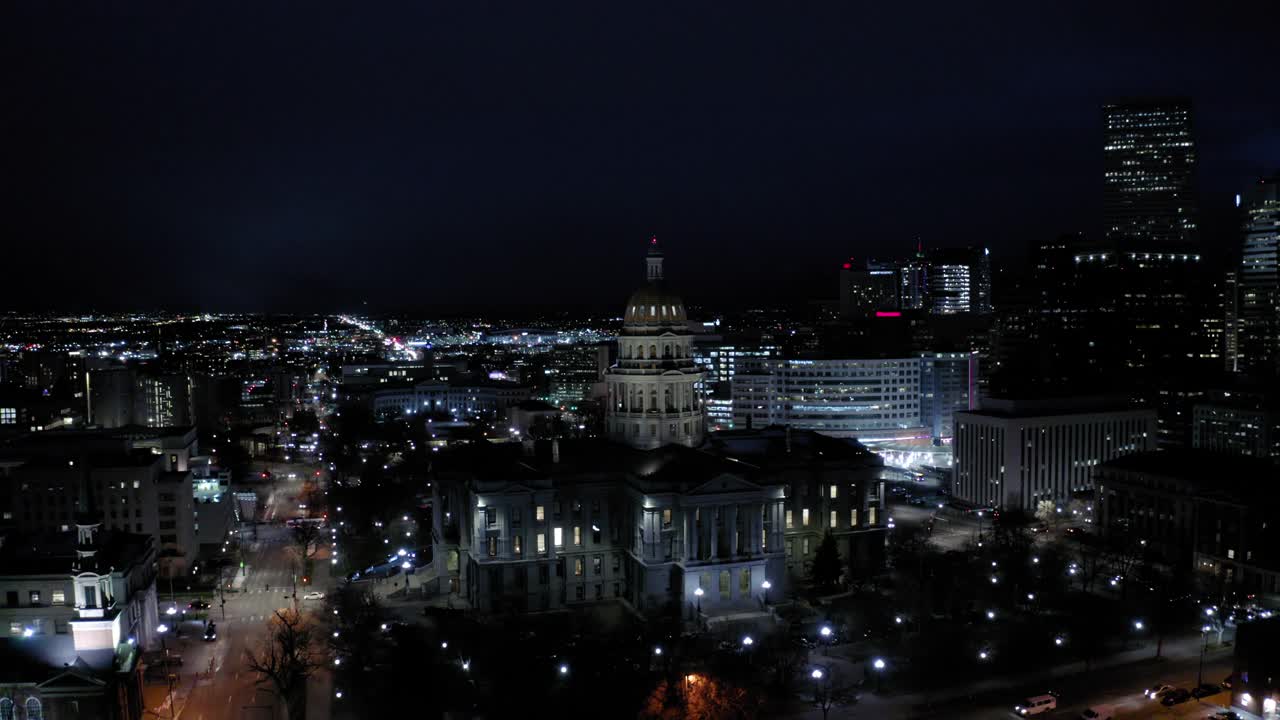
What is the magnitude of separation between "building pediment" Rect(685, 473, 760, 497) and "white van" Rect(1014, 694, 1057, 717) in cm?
2024

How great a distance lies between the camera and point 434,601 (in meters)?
58.0

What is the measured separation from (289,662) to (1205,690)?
39.6 m

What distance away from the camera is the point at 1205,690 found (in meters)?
42.5

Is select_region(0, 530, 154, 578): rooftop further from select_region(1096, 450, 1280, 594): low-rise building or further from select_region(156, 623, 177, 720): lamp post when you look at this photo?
select_region(1096, 450, 1280, 594): low-rise building

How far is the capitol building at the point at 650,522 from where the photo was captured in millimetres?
56531

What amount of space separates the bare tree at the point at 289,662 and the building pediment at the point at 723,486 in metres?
21.2

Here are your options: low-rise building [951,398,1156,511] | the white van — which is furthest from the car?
low-rise building [951,398,1156,511]

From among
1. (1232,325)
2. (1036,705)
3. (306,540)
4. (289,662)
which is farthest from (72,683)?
(1232,325)

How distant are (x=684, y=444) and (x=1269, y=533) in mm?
35584

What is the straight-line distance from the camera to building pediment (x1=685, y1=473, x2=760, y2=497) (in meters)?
56.6

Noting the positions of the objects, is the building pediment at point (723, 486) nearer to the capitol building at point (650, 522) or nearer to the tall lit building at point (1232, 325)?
the capitol building at point (650, 522)


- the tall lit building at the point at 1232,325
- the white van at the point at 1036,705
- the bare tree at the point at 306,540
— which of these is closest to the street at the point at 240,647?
the bare tree at the point at 306,540

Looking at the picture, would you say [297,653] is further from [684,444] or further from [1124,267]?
[1124,267]

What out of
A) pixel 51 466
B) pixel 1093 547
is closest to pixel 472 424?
pixel 51 466
